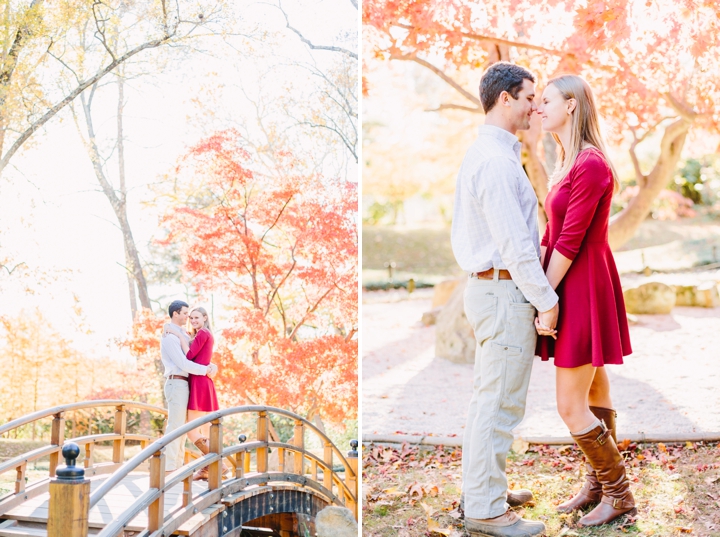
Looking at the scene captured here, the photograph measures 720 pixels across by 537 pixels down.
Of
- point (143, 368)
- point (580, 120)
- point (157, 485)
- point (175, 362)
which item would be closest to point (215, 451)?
point (157, 485)

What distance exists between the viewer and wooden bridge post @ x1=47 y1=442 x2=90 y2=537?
2848 millimetres

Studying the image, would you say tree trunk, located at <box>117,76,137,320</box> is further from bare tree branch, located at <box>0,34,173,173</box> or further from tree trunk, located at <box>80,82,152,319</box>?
bare tree branch, located at <box>0,34,173,173</box>

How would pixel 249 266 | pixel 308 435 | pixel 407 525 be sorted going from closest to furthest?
pixel 407 525 < pixel 249 266 < pixel 308 435

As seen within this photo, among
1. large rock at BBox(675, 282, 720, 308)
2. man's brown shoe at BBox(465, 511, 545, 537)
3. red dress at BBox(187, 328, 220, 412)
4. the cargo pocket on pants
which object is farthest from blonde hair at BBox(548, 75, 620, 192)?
large rock at BBox(675, 282, 720, 308)

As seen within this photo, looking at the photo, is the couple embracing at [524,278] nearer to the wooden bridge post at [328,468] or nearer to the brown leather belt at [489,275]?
the brown leather belt at [489,275]

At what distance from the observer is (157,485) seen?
316 centimetres

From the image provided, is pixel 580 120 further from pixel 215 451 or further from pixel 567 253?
pixel 215 451

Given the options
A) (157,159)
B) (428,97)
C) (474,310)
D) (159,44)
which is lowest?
(474,310)

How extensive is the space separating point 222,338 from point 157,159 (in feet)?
4.12

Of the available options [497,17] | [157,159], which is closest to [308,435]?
[157,159]

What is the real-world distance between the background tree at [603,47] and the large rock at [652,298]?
186cm

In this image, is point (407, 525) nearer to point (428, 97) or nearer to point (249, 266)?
point (249, 266)

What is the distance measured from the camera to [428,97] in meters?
10.8

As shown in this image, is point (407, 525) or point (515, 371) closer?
point (515, 371)
